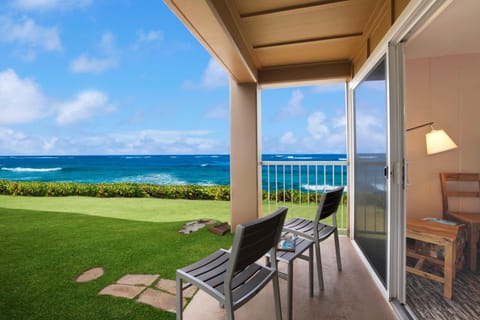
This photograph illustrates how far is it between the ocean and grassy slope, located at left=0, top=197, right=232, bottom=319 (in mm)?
12193

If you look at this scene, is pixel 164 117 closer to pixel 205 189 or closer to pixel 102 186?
pixel 102 186

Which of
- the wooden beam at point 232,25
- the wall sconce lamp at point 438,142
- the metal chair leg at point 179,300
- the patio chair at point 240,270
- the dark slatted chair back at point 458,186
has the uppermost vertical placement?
the wooden beam at point 232,25

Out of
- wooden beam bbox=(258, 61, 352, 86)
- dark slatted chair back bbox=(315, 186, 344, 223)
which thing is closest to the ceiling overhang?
wooden beam bbox=(258, 61, 352, 86)

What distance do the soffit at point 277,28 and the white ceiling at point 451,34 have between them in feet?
1.77

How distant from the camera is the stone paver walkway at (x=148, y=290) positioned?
6.02ft

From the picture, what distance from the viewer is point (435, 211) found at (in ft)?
9.69

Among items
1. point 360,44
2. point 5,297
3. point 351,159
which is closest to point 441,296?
point 351,159

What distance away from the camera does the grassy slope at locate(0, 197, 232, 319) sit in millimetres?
1757

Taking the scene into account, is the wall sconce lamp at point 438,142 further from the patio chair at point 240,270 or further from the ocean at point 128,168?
→ the ocean at point 128,168

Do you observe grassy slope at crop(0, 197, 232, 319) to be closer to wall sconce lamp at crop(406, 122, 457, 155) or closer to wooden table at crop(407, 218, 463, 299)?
wooden table at crop(407, 218, 463, 299)

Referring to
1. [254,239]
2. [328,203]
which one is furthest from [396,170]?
[254,239]

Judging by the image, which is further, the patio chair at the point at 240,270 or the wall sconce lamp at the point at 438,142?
the wall sconce lamp at the point at 438,142

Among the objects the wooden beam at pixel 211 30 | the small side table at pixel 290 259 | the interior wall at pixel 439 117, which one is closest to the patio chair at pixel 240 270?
the small side table at pixel 290 259

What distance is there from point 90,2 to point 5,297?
22.0 metres
